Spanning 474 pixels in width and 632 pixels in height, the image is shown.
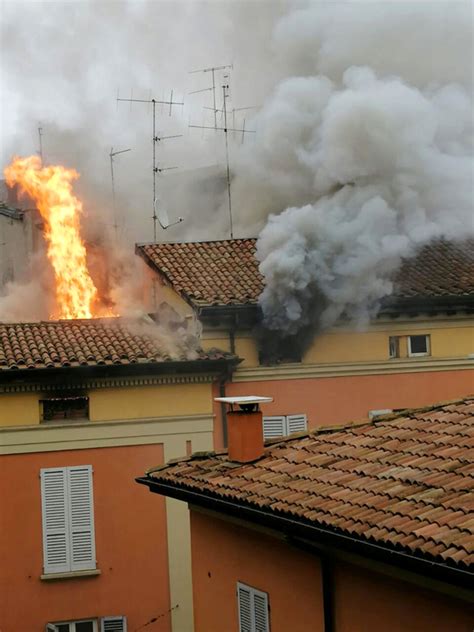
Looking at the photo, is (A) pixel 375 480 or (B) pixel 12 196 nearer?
(A) pixel 375 480

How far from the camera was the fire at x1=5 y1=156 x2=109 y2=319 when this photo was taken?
26891 millimetres

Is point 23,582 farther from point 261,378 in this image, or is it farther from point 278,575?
point 278,575

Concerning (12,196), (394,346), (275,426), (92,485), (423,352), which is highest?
(12,196)

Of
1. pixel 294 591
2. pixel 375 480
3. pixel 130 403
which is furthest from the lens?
pixel 130 403

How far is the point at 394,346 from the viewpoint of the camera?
22953 mm

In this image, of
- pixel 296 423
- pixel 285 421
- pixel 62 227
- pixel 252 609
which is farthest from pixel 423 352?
pixel 252 609

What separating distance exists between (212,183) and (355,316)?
9.07m

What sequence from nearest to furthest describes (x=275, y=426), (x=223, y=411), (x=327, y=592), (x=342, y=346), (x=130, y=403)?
(x=327, y=592)
(x=130, y=403)
(x=223, y=411)
(x=275, y=426)
(x=342, y=346)

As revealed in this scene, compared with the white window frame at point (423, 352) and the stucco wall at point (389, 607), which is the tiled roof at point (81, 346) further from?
the stucco wall at point (389, 607)

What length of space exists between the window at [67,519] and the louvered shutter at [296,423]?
3.97m

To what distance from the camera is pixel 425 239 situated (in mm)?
24391

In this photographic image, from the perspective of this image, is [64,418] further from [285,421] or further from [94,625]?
[285,421]

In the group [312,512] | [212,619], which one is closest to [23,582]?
[212,619]

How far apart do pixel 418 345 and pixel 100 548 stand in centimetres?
736
